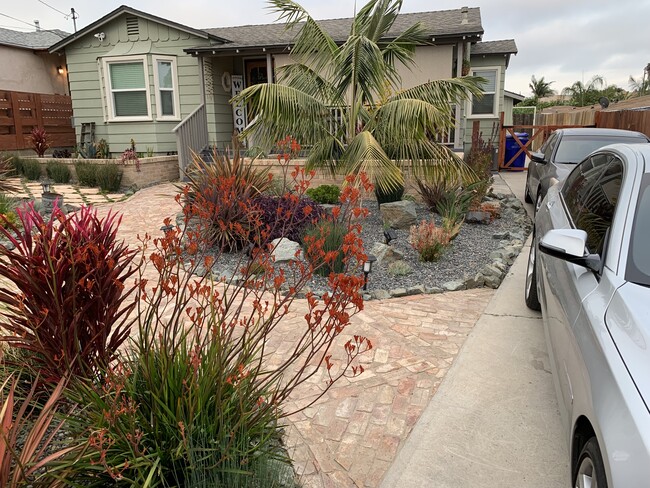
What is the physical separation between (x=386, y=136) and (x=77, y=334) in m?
6.52

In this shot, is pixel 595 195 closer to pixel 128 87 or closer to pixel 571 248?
pixel 571 248

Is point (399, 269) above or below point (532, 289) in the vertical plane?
below

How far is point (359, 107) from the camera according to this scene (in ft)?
28.6

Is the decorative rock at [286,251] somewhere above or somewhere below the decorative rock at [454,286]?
above

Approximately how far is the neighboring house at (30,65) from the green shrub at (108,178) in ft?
23.2

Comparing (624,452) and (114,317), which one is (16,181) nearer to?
(114,317)

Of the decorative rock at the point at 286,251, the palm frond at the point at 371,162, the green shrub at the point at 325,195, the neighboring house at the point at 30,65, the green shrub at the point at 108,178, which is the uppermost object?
the neighboring house at the point at 30,65

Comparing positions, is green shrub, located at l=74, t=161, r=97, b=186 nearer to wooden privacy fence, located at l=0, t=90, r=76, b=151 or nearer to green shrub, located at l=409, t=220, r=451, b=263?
wooden privacy fence, located at l=0, t=90, r=76, b=151

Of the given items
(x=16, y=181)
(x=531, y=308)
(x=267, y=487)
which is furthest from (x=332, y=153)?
(x=16, y=181)

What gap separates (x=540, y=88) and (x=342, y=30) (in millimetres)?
43101

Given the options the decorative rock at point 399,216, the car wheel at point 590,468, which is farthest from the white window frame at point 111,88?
the car wheel at point 590,468

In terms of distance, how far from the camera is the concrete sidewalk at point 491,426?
8.64 ft

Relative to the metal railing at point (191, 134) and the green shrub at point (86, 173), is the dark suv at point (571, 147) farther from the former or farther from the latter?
the green shrub at point (86, 173)

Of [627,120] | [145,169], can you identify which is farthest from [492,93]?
[145,169]
